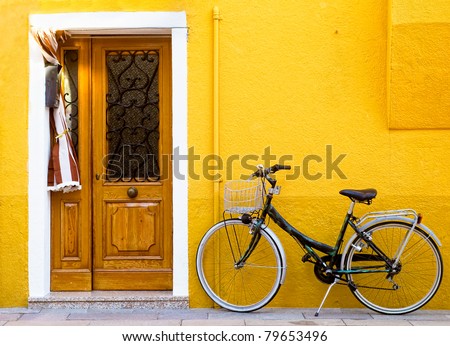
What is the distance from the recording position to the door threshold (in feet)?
23.7

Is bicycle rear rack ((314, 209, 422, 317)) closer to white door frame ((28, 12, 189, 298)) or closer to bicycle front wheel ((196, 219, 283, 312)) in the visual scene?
bicycle front wheel ((196, 219, 283, 312))

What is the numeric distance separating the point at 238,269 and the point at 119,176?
1568mm

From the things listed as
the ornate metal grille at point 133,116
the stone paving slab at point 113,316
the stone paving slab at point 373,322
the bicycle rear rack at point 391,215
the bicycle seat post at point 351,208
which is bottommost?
the stone paving slab at point 113,316

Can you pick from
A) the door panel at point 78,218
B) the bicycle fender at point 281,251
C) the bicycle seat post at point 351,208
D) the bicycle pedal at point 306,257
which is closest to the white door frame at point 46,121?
the door panel at point 78,218

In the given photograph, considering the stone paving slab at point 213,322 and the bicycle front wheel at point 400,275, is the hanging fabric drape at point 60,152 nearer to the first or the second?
the stone paving slab at point 213,322

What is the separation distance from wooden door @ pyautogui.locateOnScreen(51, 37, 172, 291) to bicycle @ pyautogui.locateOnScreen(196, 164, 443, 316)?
61 centimetres

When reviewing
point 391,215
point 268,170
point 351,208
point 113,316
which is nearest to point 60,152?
point 113,316

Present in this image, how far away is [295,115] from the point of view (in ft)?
23.7

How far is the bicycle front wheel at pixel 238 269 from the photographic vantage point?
23.8ft

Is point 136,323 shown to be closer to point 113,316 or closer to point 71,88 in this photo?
point 113,316

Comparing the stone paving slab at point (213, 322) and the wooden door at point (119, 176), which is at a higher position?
the wooden door at point (119, 176)

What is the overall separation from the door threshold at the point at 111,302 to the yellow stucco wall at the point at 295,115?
22cm

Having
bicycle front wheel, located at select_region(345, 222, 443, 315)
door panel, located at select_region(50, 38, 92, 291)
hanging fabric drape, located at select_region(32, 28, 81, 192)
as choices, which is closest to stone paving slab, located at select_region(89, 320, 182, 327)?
door panel, located at select_region(50, 38, 92, 291)

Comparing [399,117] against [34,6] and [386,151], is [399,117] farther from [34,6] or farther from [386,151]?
[34,6]
